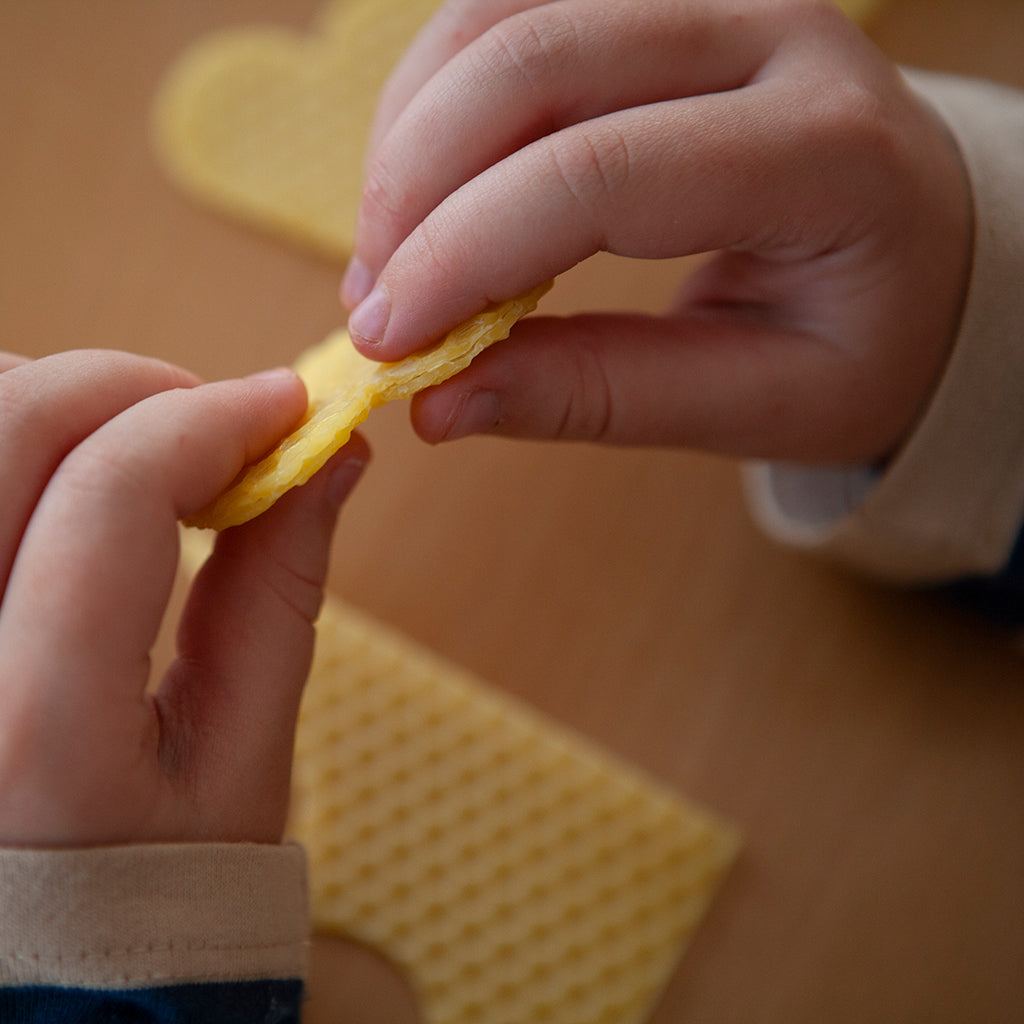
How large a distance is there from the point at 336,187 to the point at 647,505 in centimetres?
31

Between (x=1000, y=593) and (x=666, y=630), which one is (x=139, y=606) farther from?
(x=1000, y=593)

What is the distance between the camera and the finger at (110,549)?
0.26 m

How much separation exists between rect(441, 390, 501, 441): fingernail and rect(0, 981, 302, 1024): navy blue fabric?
0.21 meters

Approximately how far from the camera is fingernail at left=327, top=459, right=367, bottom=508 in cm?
35

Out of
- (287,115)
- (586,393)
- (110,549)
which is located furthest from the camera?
(287,115)

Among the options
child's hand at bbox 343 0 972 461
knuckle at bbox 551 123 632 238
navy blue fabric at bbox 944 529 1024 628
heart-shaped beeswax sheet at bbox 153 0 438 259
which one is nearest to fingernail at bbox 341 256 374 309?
child's hand at bbox 343 0 972 461

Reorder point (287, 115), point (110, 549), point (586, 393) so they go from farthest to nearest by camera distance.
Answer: point (287, 115) < point (586, 393) < point (110, 549)

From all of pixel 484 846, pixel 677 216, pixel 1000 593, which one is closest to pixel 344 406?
pixel 677 216

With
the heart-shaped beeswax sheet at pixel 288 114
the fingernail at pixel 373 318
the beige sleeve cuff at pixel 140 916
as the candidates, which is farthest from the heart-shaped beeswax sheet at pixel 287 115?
the beige sleeve cuff at pixel 140 916

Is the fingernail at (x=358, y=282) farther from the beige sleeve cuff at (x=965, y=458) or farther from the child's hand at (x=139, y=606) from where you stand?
the beige sleeve cuff at (x=965, y=458)

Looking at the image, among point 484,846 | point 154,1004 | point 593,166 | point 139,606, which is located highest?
point 593,166

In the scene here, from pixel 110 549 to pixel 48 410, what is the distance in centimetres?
7

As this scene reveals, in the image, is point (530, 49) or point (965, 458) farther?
point (965, 458)

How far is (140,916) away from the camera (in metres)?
0.27
